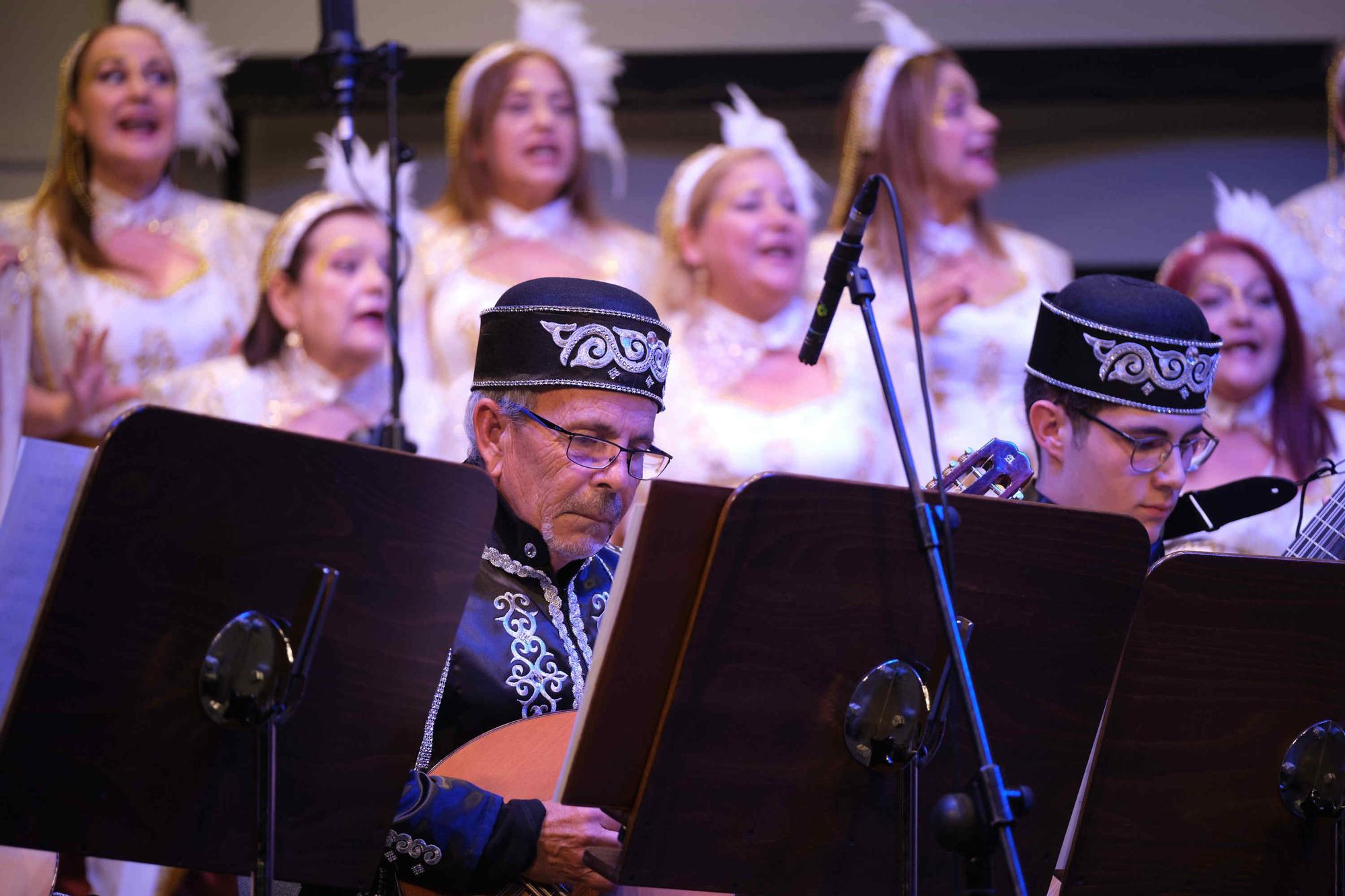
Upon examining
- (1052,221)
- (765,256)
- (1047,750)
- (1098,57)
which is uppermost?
(1098,57)

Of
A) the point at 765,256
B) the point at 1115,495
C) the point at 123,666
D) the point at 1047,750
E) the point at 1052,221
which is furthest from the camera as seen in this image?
the point at 1052,221

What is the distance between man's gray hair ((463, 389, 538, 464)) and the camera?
253 centimetres

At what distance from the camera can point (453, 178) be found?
18.1 feet

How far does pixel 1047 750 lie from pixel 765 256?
3.36 metres

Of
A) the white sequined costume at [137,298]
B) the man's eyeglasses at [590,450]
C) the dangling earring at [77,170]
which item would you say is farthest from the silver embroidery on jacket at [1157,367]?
the dangling earring at [77,170]

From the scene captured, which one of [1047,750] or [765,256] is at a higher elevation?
→ [765,256]

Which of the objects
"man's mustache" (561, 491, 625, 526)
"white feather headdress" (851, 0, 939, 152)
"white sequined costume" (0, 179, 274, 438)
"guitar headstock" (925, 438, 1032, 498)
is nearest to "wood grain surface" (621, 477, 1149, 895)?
"guitar headstock" (925, 438, 1032, 498)

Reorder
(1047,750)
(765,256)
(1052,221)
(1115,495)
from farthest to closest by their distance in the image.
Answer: (1052,221) < (765,256) < (1115,495) < (1047,750)

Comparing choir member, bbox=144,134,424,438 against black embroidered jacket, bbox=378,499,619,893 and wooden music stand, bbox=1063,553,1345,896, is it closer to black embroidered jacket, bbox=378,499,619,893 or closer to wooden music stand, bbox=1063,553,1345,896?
black embroidered jacket, bbox=378,499,619,893

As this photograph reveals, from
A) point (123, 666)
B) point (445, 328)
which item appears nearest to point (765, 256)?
point (445, 328)

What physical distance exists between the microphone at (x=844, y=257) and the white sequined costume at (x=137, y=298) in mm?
3606

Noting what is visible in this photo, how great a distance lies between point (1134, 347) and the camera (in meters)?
2.92

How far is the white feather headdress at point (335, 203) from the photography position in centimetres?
519

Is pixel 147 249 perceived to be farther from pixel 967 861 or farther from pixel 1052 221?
pixel 967 861
